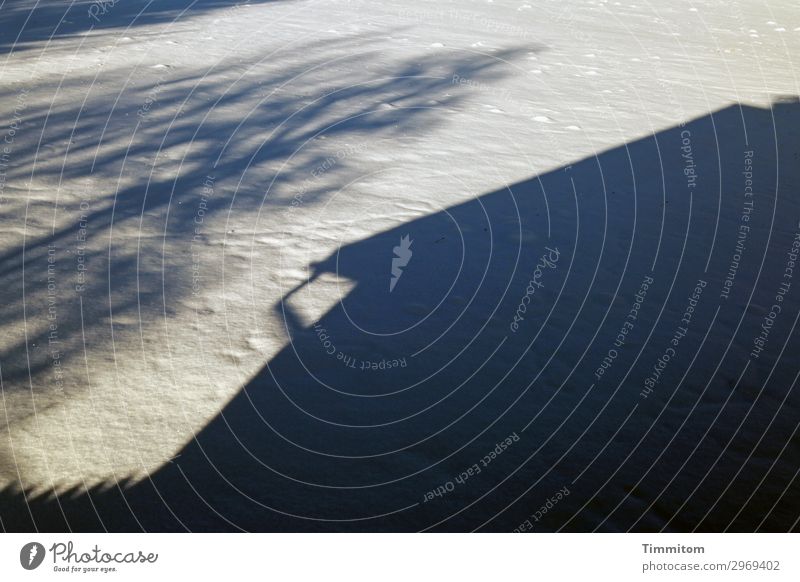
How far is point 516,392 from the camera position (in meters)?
3.48

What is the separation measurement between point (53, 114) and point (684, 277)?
16.3ft

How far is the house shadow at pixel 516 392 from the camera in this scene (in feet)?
9.21

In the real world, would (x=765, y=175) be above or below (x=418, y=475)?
above

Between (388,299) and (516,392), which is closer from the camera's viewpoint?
(516,392)

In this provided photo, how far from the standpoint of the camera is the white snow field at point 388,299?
2.90m

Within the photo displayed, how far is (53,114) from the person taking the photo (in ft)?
21.1

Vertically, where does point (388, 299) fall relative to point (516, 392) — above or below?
above

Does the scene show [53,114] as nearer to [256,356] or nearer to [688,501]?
[256,356]

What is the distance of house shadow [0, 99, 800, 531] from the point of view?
110 inches

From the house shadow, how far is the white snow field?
0.5 inches

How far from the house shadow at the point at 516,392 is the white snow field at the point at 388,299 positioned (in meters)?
0.01

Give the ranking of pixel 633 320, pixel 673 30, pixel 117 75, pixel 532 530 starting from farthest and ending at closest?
1. pixel 673 30
2. pixel 117 75
3. pixel 633 320
4. pixel 532 530

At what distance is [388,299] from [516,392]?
Answer: 96cm
